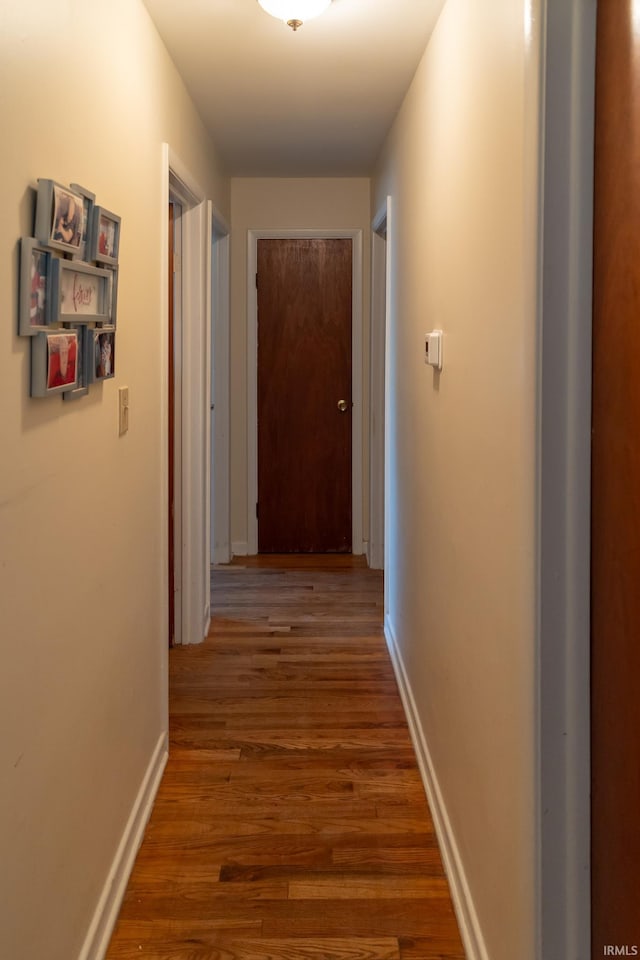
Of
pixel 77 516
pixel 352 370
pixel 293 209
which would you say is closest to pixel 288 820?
pixel 77 516

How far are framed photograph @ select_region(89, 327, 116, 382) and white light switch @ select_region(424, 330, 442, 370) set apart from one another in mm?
878

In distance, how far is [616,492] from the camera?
122 cm

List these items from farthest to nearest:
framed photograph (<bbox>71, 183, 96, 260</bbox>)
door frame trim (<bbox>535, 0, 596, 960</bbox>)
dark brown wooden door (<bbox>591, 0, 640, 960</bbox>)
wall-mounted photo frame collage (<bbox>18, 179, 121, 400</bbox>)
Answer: framed photograph (<bbox>71, 183, 96, 260</bbox>)
wall-mounted photo frame collage (<bbox>18, 179, 121, 400</bbox>)
door frame trim (<bbox>535, 0, 596, 960</bbox>)
dark brown wooden door (<bbox>591, 0, 640, 960</bbox>)

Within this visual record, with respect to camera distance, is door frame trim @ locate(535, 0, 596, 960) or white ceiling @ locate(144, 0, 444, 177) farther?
white ceiling @ locate(144, 0, 444, 177)

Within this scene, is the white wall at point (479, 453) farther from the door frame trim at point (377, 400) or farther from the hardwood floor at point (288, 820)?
the door frame trim at point (377, 400)

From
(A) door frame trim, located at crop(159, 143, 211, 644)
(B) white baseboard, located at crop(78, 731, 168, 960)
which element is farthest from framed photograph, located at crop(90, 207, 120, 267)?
(A) door frame trim, located at crop(159, 143, 211, 644)

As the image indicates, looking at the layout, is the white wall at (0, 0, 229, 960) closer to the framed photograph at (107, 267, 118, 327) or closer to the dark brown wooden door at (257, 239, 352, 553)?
the framed photograph at (107, 267, 118, 327)

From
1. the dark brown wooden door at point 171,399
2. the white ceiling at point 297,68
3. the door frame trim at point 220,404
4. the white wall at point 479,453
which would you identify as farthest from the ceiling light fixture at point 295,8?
the door frame trim at point 220,404

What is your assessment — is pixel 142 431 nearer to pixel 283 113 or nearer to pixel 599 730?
pixel 599 730

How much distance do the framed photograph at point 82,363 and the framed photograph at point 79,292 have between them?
2 centimetres

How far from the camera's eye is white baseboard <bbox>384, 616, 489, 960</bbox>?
6.03 feet

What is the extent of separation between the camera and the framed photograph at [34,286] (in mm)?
1348

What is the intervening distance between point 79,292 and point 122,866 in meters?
1.36

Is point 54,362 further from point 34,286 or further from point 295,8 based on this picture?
point 295,8
